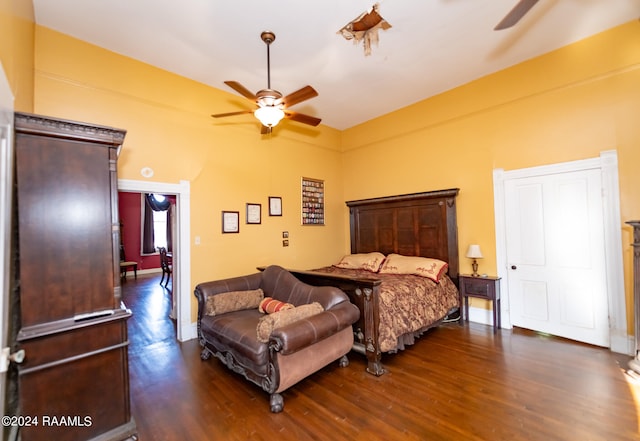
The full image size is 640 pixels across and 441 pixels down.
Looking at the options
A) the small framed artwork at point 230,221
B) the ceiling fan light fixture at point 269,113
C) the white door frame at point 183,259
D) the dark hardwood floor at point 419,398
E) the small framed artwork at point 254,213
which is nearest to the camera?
the dark hardwood floor at point 419,398

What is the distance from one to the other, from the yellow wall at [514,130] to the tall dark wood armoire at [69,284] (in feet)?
14.0

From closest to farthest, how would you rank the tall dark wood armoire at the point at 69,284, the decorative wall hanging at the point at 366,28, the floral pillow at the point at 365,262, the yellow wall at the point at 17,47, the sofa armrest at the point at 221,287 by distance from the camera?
the yellow wall at the point at 17,47
the tall dark wood armoire at the point at 69,284
the decorative wall hanging at the point at 366,28
the sofa armrest at the point at 221,287
the floral pillow at the point at 365,262

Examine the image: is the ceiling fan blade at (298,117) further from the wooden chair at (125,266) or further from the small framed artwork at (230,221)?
the wooden chair at (125,266)

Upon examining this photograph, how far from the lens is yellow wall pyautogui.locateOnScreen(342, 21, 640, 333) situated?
3.05m

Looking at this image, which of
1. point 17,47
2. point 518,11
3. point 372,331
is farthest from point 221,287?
point 518,11

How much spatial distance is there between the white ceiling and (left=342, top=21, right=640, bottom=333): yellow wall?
0.89 feet

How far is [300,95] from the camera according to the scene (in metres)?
2.81

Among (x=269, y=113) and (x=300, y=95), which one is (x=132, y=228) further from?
(x=300, y=95)

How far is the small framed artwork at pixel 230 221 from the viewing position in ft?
13.6

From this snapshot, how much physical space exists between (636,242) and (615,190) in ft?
2.27

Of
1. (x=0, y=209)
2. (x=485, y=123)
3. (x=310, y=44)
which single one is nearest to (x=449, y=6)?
(x=310, y=44)

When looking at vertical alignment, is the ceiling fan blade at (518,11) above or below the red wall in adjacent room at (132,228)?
above

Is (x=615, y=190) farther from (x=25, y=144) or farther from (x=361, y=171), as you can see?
(x=25, y=144)

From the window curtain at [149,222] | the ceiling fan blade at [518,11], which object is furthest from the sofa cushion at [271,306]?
the window curtain at [149,222]
